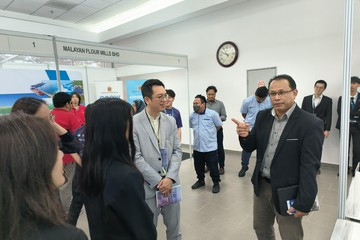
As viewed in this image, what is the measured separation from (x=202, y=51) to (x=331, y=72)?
2721mm

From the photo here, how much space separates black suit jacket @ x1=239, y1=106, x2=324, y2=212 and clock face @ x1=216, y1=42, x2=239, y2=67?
12.3 feet

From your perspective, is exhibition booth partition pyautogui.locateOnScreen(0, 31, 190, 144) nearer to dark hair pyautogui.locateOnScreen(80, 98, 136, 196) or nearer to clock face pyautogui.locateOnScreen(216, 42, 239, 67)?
clock face pyautogui.locateOnScreen(216, 42, 239, 67)

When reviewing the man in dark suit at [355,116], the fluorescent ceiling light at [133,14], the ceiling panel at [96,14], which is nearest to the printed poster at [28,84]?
the ceiling panel at [96,14]

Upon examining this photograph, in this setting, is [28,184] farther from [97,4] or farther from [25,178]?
[97,4]

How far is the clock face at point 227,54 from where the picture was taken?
493 cm

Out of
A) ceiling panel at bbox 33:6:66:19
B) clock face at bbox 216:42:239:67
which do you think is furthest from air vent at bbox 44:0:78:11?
clock face at bbox 216:42:239:67

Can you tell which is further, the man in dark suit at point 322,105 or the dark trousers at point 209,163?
the man in dark suit at point 322,105

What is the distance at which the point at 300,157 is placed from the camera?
139cm

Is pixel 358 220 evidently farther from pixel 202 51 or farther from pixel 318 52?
pixel 202 51

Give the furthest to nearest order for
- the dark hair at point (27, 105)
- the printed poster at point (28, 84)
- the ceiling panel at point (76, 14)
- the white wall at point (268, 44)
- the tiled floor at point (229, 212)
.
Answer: the ceiling panel at point (76, 14) < the printed poster at point (28, 84) < the white wall at point (268, 44) < the tiled floor at point (229, 212) < the dark hair at point (27, 105)

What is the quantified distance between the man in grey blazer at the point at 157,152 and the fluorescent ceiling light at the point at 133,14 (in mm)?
4370

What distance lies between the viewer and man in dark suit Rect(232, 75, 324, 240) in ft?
4.42

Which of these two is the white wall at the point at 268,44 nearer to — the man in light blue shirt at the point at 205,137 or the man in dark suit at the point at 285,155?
the man in light blue shirt at the point at 205,137

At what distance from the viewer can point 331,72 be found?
3879 millimetres
